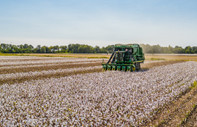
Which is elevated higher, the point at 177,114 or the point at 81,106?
the point at 81,106

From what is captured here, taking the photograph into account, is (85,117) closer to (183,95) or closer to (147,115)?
(147,115)

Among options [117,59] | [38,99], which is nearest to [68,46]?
[117,59]

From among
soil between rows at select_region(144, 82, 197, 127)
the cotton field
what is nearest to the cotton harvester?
the cotton field

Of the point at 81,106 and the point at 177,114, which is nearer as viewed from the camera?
the point at 177,114

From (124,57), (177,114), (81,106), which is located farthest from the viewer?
(124,57)

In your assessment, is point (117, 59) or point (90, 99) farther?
point (117, 59)

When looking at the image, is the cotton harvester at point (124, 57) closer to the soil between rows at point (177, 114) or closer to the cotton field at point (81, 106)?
the cotton field at point (81, 106)

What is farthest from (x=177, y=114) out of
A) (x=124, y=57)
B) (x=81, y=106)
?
(x=124, y=57)

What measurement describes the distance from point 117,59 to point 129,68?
1.91m

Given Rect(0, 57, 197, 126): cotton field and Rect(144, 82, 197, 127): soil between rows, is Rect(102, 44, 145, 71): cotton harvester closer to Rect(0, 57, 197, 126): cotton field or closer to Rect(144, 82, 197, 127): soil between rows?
Rect(0, 57, 197, 126): cotton field

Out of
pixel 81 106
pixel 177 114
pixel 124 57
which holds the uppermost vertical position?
pixel 124 57

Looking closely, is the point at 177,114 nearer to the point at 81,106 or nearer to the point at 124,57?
the point at 81,106

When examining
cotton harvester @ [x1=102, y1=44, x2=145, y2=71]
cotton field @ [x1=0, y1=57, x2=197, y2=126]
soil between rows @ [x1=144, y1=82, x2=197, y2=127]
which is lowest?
soil between rows @ [x1=144, y1=82, x2=197, y2=127]

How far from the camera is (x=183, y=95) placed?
10.6 m
